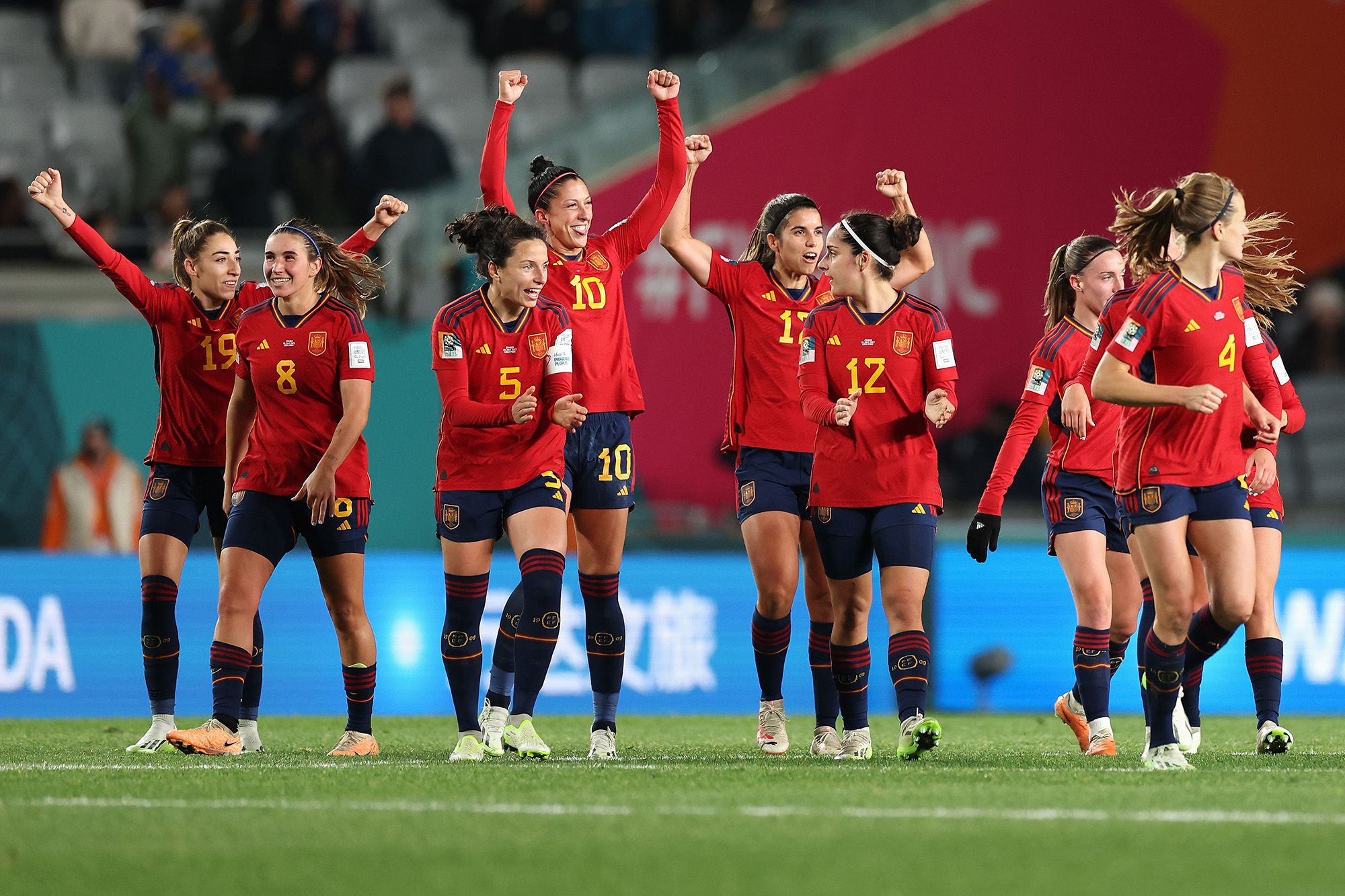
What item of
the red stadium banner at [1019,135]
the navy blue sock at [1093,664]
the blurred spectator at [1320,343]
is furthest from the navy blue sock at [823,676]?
the blurred spectator at [1320,343]

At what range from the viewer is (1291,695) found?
1093cm

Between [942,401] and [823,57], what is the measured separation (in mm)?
9151

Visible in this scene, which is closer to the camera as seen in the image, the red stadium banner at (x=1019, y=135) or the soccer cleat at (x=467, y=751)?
the soccer cleat at (x=467, y=751)

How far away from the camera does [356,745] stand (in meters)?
7.61

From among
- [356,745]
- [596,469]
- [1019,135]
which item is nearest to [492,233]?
[596,469]

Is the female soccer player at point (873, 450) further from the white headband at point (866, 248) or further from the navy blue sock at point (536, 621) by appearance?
the navy blue sock at point (536, 621)

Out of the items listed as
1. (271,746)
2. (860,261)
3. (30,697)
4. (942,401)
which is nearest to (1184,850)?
(942,401)

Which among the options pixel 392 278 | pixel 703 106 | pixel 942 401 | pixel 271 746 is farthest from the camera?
pixel 703 106

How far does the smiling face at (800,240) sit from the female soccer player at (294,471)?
5.95 ft

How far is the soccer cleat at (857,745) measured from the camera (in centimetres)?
722

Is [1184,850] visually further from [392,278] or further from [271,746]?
[392,278]

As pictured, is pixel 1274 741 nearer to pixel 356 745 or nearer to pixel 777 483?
pixel 777 483

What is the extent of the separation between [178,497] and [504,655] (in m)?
1.57

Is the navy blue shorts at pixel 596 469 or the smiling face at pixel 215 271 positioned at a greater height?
the smiling face at pixel 215 271
